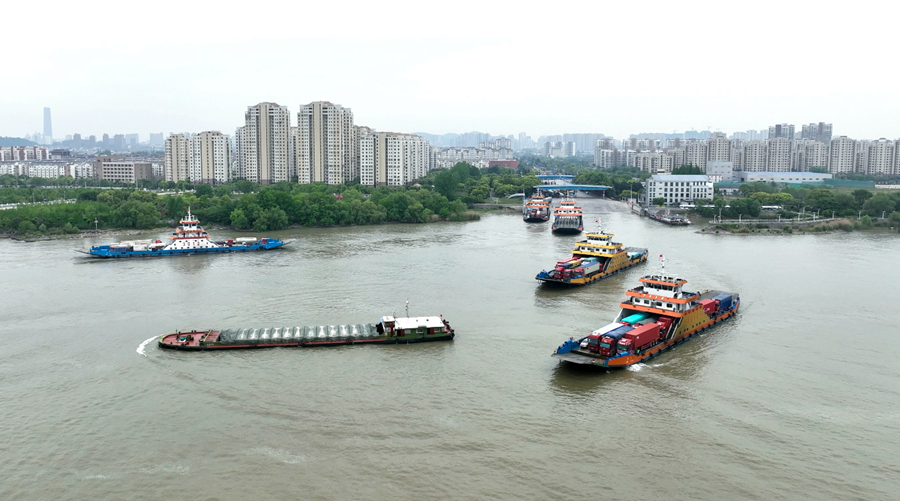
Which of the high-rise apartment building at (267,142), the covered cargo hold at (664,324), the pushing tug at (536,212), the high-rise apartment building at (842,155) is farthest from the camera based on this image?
the high-rise apartment building at (842,155)

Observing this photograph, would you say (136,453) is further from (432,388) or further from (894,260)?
(894,260)

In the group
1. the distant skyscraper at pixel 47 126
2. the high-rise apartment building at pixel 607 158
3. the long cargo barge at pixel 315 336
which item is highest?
the distant skyscraper at pixel 47 126

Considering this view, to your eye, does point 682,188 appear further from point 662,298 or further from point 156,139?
point 156,139

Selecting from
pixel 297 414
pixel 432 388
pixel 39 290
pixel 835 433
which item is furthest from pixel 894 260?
pixel 39 290

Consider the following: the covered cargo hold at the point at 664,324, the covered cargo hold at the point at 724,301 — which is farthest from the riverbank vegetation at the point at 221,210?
the covered cargo hold at the point at 664,324

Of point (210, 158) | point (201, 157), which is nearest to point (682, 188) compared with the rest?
point (210, 158)

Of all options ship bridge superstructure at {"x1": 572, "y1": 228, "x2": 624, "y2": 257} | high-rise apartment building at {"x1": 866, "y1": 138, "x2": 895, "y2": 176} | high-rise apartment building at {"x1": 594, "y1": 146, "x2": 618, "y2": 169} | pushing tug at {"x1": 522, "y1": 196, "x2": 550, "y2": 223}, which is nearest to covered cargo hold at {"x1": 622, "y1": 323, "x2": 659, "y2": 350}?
ship bridge superstructure at {"x1": 572, "y1": 228, "x2": 624, "y2": 257}

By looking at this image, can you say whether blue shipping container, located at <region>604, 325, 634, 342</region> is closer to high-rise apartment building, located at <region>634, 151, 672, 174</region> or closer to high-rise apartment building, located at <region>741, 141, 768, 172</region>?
high-rise apartment building, located at <region>741, 141, 768, 172</region>

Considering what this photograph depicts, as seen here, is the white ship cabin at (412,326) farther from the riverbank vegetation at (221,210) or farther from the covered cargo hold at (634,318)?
the riverbank vegetation at (221,210)
